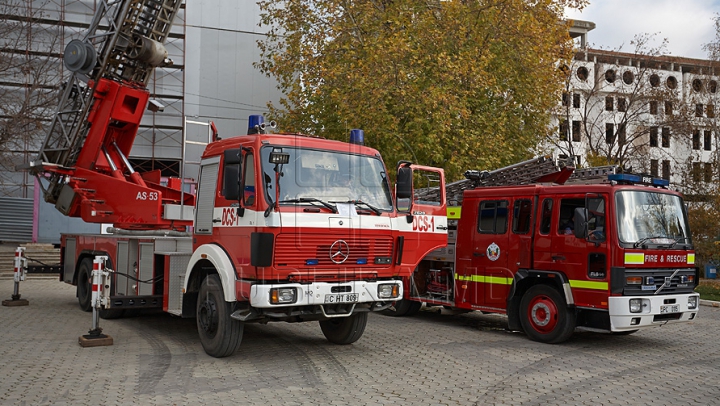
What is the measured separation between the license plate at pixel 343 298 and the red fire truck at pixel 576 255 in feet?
12.0

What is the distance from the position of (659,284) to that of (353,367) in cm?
482

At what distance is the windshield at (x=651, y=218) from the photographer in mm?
10125

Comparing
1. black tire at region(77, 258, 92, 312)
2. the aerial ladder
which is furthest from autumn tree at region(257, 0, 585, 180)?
black tire at region(77, 258, 92, 312)

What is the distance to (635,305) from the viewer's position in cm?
995

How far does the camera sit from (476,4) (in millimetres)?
21812

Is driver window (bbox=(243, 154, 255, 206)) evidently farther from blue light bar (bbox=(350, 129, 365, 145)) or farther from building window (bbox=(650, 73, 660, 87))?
building window (bbox=(650, 73, 660, 87))

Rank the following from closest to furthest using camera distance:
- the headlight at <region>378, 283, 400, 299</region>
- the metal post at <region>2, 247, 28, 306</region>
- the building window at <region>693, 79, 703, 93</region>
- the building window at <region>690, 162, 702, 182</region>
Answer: the headlight at <region>378, 283, 400, 299</region> → the metal post at <region>2, 247, 28, 306</region> → the building window at <region>690, 162, 702, 182</region> → the building window at <region>693, 79, 703, 93</region>

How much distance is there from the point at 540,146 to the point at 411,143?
28.6 ft

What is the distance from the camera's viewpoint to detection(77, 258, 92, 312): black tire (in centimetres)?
1317

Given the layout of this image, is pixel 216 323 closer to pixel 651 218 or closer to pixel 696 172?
pixel 651 218

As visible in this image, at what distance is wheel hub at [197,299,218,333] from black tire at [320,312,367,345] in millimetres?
1807

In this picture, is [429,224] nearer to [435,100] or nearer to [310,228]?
[310,228]

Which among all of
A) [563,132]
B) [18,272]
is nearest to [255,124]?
[18,272]

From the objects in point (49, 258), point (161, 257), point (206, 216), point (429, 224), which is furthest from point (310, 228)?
point (49, 258)
